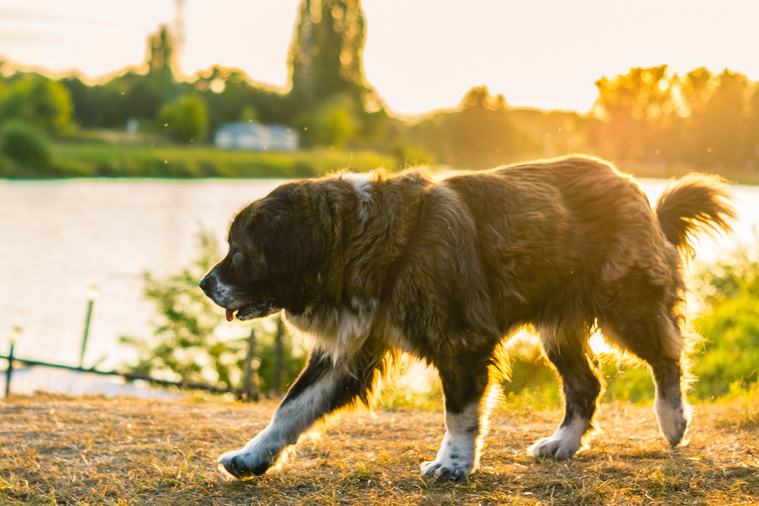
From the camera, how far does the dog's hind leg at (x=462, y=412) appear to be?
408 centimetres

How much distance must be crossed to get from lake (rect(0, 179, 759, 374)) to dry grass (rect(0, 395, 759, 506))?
1.61 meters

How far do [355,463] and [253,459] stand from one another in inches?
25.8

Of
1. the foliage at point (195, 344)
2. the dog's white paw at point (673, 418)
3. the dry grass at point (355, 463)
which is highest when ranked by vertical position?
the dog's white paw at point (673, 418)

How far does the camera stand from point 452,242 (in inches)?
159

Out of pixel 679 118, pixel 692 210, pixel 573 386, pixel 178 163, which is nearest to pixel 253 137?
pixel 178 163

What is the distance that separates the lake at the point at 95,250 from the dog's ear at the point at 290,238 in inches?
96.4

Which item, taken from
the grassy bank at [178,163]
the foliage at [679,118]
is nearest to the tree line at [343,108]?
the foliage at [679,118]

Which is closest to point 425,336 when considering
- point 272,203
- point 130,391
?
point 272,203

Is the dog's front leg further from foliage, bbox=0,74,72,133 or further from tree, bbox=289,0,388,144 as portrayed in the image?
foliage, bbox=0,74,72,133

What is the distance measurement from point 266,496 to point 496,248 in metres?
1.89

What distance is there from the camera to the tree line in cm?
1330

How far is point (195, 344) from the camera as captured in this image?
47.1 ft

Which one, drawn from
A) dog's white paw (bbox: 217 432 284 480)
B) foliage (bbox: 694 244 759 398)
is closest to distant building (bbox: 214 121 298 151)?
foliage (bbox: 694 244 759 398)

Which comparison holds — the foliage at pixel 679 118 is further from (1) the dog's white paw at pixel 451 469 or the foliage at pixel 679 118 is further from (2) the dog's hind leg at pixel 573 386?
(1) the dog's white paw at pixel 451 469
